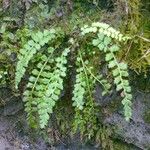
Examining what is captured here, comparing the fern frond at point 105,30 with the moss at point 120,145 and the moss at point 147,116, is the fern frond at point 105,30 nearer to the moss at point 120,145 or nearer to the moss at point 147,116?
the moss at point 147,116

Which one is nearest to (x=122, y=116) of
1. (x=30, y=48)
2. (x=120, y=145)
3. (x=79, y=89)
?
(x=120, y=145)

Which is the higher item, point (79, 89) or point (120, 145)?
point (79, 89)

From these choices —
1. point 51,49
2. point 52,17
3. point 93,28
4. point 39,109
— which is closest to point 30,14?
point 52,17

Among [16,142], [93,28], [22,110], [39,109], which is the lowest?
[16,142]

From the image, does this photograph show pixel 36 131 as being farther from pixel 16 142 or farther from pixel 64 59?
pixel 64 59

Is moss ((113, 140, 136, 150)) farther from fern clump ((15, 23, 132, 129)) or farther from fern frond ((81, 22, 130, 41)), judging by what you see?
fern frond ((81, 22, 130, 41))

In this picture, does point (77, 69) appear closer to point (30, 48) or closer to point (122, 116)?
point (30, 48)

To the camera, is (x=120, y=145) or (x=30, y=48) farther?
(x=120, y=145)

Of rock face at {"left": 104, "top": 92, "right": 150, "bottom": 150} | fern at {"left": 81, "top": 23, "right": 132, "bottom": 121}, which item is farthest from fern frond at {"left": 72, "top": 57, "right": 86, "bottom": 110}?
rock face at {"left": 104, "top": 92, "right": 150, "bottom": 150}
